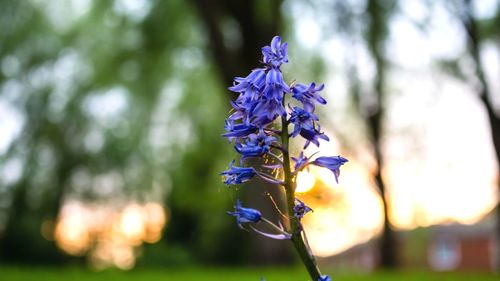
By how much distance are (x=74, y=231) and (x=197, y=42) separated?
21238 millimetres

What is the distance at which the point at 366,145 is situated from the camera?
26562mm

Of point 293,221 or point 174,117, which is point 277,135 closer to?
point 293,221

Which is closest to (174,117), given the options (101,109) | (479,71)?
(101,109)

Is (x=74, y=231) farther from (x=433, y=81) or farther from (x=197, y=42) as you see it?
A: (x=433, y=81)

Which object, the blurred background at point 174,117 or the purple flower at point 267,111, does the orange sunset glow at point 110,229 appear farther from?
the purple flower at point 267,111

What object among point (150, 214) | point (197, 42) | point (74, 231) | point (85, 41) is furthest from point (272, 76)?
point (74, 231)

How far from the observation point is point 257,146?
76.4 inches

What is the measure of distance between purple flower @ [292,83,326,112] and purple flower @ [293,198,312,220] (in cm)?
34

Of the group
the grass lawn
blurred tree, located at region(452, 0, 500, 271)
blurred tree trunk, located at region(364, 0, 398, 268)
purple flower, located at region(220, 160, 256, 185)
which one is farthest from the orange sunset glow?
purple flower, located at region(220, 160, 256, 185)

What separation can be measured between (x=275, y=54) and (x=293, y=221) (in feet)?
2.08

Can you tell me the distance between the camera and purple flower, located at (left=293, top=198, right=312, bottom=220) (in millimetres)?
1952

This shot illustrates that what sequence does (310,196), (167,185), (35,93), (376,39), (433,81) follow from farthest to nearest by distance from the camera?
(167,185) → (35,93) → (433,81) → (376,39) → (310,196)

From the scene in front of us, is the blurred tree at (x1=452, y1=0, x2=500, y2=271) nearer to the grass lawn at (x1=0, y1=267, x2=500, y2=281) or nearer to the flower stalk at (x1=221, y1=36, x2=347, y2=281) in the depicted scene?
the grass lawn at (x1=0, y1=267, x2=500, y2=281)

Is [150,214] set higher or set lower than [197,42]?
lower
